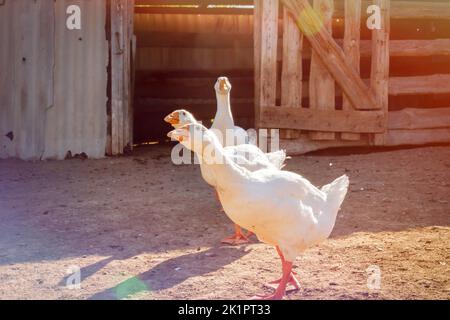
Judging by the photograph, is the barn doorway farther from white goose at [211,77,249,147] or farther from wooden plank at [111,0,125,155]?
white goose at [211,77,249,147]

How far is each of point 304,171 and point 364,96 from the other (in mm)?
1801

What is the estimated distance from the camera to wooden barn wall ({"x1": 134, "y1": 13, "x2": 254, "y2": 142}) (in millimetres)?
13922

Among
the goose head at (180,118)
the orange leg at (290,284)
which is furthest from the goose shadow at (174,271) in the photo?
the goose head at (180,118)

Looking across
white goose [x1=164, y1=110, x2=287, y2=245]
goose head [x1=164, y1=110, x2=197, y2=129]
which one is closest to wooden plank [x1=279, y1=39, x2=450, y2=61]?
A: white goose [x1=164, y1=110, x2=287, y2=245]

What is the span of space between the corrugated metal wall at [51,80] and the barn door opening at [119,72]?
131mm

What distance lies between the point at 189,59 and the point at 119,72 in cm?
381

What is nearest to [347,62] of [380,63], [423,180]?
[380,63]

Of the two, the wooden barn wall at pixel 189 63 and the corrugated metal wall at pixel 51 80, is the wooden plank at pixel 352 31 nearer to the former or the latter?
the corrugated metal wall at pixel 51 80

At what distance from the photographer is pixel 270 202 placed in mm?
4684

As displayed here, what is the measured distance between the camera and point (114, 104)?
10.7 meters

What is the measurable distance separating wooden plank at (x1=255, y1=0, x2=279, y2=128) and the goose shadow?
4.38 m

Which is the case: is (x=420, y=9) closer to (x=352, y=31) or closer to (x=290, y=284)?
(x=352, y=31)

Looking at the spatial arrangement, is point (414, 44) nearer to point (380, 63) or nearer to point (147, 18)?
point (380, 63)

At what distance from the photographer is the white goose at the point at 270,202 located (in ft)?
14.7
